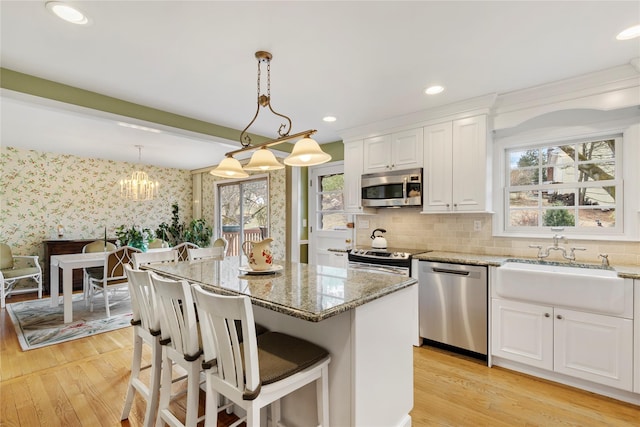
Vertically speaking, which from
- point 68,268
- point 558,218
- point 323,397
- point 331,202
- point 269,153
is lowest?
point 323,397

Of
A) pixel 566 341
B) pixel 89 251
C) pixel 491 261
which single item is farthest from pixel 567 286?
pixel 89 251

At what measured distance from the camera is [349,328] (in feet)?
4.59

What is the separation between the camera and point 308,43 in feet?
6.53

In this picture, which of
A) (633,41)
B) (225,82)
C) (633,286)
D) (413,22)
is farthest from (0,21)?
(633,286)

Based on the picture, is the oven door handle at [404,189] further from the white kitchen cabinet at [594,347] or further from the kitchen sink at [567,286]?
the white kitchen cabinet at [594,347]

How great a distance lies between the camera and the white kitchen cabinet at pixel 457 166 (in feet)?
9.46

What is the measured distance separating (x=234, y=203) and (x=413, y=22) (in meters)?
5.25

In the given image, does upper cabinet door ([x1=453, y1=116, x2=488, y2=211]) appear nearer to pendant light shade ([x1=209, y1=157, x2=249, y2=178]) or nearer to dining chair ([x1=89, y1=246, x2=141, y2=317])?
pendant light shade ([x1=209, y1=157, x2=249, y2=178])

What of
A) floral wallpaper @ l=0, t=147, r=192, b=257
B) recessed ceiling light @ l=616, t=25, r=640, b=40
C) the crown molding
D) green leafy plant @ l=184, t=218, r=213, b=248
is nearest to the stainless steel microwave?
the crown molding

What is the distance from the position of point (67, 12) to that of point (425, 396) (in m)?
3.25

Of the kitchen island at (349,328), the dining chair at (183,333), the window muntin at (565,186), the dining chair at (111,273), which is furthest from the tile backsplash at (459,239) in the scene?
the dining chair at (111,273)

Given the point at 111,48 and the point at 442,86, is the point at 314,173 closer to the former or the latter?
the point at 442,86

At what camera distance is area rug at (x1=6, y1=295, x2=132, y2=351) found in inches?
125

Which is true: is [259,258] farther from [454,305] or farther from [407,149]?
[407,149]
